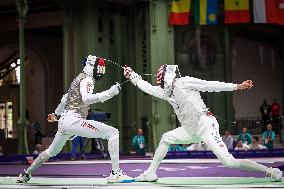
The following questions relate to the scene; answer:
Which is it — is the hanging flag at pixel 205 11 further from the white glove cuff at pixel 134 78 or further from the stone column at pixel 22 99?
the white glove cuff at pixel 134 78

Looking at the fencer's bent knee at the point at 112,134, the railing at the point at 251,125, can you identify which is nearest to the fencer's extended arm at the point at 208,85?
the fencer's bent knee at the point at 112,134

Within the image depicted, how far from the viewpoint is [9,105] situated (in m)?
29.7

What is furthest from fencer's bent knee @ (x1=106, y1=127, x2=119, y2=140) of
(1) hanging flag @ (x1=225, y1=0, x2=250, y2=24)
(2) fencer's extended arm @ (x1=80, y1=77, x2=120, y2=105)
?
(1) hanging flag @ (x1=225, y1=0, x2=250, y2=24)

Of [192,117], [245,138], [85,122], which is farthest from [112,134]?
[245,138]

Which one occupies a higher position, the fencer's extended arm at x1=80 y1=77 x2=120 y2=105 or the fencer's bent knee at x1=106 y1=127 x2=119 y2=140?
the fencer's extended arm at x1=80 y1=77 x2=120 y2=105

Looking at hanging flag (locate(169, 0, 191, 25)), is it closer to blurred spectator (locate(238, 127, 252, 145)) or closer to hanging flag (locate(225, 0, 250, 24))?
hanging flag (locate(225, 0, 250, 24))

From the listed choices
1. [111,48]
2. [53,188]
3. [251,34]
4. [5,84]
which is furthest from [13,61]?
[53,188]

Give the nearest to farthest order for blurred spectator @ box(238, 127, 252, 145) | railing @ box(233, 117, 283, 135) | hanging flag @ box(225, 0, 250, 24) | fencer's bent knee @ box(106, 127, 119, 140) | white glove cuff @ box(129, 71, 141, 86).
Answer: fencer's bent knee @ box(106, 127, 119, 140)
white glove cuff @ box(129, 71, 141, 86)
blurred spectator @ box(238, 127, 252, 145)
hanging flag @ box(225, 0, 250, 24)
railing @ box(233, 117, 283, 135)

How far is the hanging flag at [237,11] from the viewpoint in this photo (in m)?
21.1

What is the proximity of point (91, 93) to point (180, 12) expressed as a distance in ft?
43.4

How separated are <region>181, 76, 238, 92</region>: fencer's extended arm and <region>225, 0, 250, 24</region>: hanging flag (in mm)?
13659

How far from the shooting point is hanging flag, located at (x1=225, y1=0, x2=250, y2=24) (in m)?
21.1

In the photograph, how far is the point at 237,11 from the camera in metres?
21.2

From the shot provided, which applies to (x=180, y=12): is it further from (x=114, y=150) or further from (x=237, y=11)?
(x=114, y=150)
